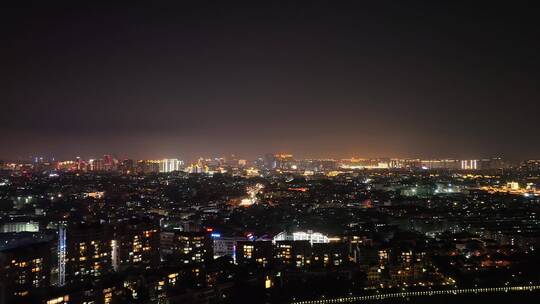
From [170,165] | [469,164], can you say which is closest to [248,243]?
[170,165]

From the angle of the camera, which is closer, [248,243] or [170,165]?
[248,243]

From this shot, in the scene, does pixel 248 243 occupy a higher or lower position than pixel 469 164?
lower

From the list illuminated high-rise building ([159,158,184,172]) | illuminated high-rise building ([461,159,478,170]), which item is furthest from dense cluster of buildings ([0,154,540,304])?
illuminated high-rise building ([461,159,478,170])

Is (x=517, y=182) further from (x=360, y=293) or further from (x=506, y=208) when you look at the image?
(x=360, y=293)

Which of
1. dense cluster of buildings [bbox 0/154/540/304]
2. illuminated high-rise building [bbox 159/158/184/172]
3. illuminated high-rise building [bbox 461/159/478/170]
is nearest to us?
dense cluster of buildings [bbox 0/154/540/304]

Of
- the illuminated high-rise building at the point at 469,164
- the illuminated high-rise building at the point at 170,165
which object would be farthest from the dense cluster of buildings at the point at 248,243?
the illuminated high-rise building at the point at 469,164

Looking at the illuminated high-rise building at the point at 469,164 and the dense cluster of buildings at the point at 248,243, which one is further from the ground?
the illuminated high-rise building at the point at 469,164

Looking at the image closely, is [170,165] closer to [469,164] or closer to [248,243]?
[469,164]

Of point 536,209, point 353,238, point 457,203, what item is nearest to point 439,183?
point 457,203

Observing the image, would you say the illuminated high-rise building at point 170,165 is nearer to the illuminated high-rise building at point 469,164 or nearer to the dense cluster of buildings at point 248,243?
the dense cluster of buildings at point 248,243

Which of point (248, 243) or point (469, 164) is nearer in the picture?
point (248, 243)

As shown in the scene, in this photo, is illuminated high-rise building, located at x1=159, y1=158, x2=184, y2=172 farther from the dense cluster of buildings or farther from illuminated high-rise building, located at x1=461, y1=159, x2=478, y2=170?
illuminated high-rise building, located at x1=461, y1=159, x2=478, y2=170
